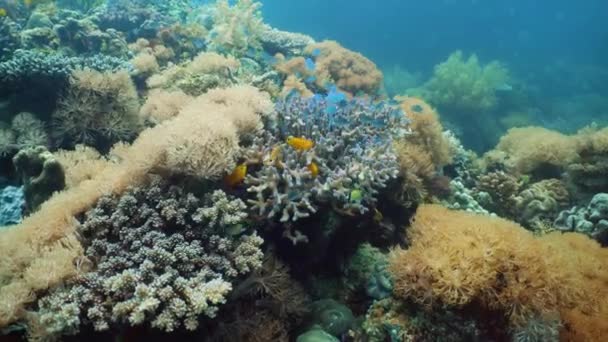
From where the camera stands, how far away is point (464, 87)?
15.8 meters

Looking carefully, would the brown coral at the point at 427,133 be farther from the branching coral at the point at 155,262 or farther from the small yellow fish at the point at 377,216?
the branching coral at the point at 155,262

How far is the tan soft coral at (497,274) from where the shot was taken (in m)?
3.46

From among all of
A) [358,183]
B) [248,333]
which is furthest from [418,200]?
[248,333]

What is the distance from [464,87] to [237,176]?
1443cm

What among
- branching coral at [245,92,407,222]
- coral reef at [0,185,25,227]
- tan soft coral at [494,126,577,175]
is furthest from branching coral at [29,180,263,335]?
tan soft coral at [494,126,577,175]

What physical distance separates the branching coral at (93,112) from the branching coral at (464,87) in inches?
524

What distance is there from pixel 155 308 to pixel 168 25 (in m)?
9.76

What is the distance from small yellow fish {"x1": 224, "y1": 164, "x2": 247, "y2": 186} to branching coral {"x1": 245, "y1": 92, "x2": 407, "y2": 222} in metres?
0.09

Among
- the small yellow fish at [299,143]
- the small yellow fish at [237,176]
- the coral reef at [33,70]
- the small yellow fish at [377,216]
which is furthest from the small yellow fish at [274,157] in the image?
the coral reef at [33,70]

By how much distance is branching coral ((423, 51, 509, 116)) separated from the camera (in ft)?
51.1

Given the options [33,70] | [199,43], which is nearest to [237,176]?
[33,70]

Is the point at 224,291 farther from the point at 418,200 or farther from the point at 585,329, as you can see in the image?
the point at 585,329

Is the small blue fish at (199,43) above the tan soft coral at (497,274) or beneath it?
above

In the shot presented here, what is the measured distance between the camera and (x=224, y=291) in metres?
2.83
